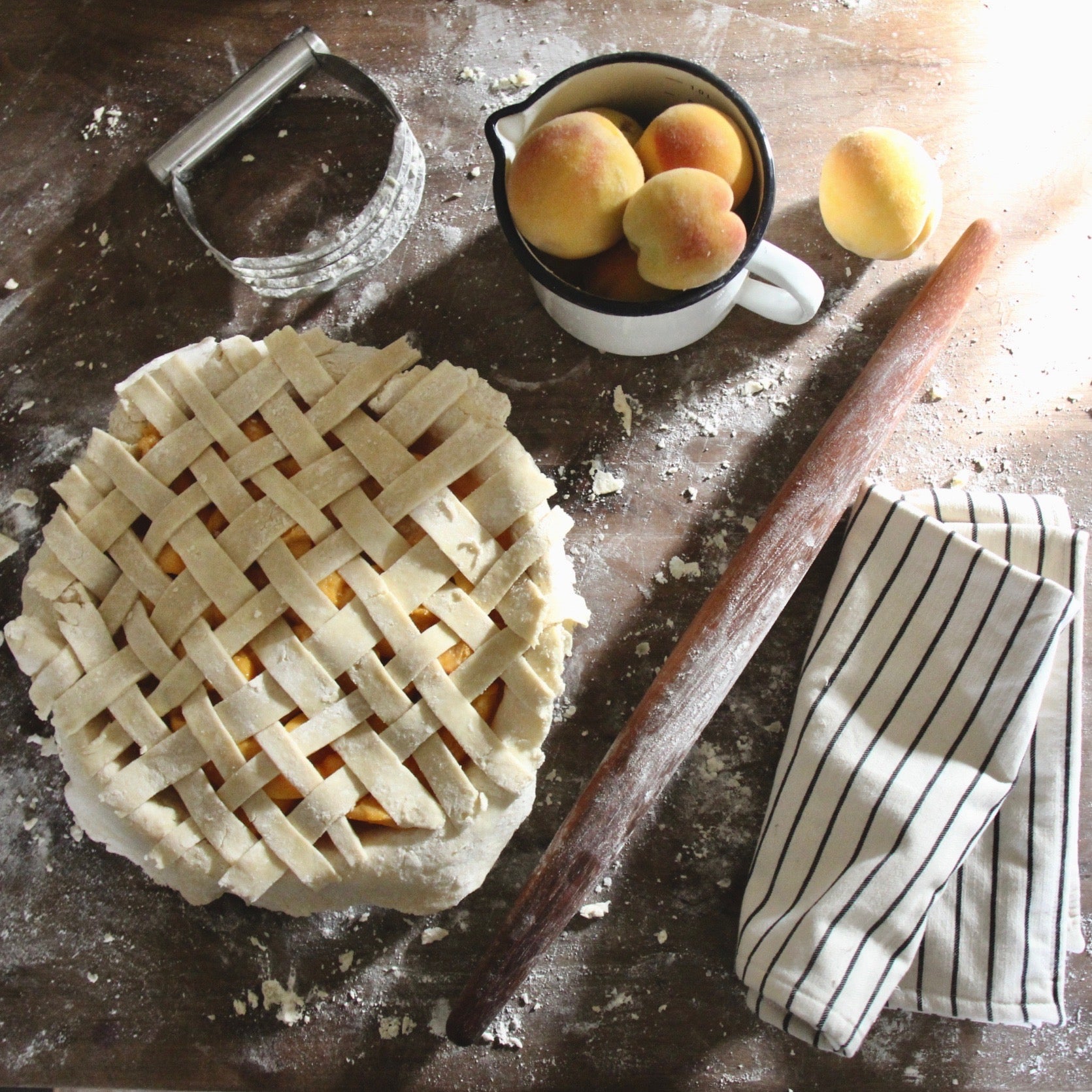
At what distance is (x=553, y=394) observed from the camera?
909 millimetres

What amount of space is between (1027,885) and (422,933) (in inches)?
22.8

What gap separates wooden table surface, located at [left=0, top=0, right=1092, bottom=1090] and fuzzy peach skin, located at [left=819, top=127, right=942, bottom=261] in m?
0.06

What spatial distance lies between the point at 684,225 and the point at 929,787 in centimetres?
55

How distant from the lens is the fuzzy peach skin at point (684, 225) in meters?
0.68

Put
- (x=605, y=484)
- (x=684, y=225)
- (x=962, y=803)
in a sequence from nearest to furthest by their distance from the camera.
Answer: (x=684, y=225) < (x=962, y=803) < (x=605, y=484)

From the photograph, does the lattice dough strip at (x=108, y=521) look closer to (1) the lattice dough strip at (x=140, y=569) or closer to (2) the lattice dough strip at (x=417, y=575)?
(1) the lattice dough strip at (x=140, y=569)

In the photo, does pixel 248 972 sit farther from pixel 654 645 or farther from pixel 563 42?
pixel 563 42

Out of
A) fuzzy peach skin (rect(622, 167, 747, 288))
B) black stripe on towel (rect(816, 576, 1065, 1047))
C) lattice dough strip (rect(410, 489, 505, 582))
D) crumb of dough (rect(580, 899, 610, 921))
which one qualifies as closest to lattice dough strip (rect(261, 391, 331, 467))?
lattice dough strip (rect(410, 489, 505, 582))

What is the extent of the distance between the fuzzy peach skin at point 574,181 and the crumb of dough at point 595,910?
0.62m

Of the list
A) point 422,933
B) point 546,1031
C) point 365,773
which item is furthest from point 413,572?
point 546,1031

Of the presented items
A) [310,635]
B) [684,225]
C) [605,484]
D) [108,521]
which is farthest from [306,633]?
[684,225]

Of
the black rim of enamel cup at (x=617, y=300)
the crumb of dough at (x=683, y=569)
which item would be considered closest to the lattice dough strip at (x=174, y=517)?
the black rim of enamel cup at (x=617, y=300)

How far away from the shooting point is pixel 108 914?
86 cm

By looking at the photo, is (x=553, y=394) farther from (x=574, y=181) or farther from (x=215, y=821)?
(x=215, y=821)
